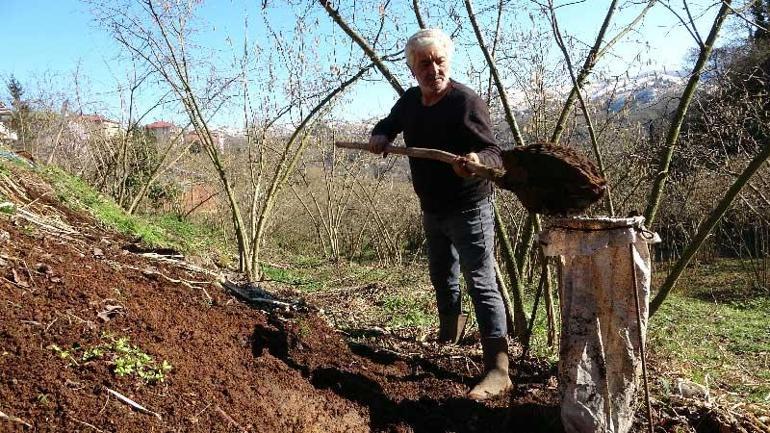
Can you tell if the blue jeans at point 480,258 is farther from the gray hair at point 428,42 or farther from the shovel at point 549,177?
the gray hair at point 428,42

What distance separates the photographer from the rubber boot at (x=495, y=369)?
2.74 metres

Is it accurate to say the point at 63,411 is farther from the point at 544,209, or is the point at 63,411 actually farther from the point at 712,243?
the point at 712,243

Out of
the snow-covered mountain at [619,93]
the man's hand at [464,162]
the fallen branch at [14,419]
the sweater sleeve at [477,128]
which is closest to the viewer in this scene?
the fallen branch at [14,419]

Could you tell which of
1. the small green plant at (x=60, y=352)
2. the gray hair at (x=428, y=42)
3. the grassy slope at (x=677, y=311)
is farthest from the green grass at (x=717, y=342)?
the small green plant at (x=60, y=352)

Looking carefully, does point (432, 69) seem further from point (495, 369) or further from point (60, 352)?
point (60, 352)

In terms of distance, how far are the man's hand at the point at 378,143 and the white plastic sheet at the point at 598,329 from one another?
98 cm

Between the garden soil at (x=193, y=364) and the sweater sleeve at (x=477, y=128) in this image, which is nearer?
the garden soil at (x=193, y=364)

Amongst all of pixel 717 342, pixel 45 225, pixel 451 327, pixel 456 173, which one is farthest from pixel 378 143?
pixel 717 342

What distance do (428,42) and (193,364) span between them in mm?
1747

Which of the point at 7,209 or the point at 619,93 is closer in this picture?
the point at 7,209

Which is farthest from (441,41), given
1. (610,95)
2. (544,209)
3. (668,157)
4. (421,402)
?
(610,95)

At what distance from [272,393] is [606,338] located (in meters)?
1.39

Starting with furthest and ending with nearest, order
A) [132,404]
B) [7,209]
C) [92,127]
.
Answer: [92,127], [7,209], [132,404]

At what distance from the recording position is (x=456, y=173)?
8.82ft
